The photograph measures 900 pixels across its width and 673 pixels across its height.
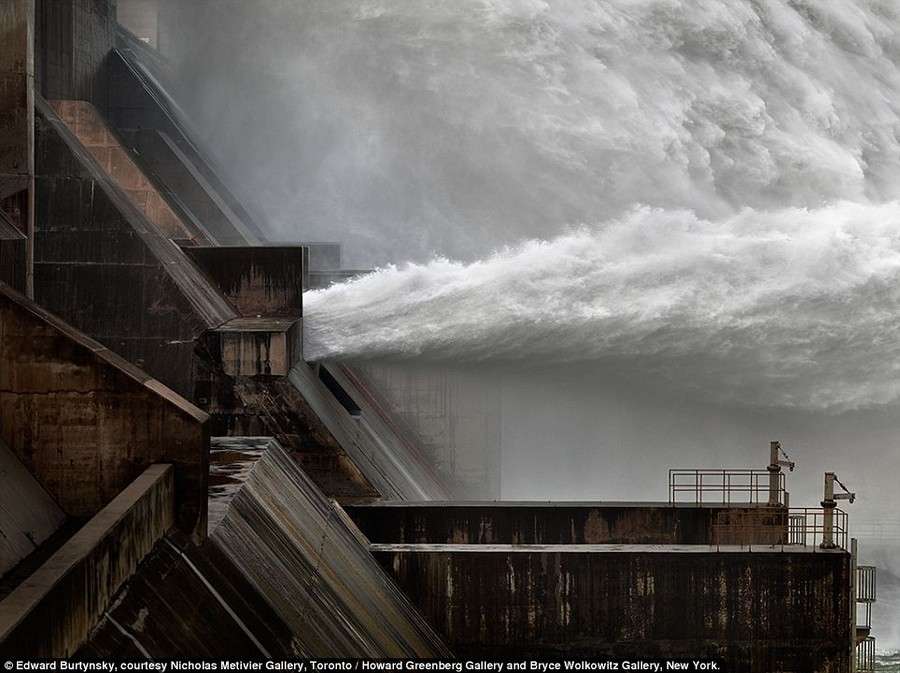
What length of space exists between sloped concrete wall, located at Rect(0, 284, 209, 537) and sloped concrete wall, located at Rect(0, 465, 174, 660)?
0.49 meters

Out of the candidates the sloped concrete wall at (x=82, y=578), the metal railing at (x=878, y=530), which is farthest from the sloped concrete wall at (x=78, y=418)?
the metal railing at (x=878, y=530)

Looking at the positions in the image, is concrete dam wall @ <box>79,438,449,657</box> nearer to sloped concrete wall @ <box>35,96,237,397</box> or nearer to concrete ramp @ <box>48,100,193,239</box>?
sloped concrete wall @ <box>35,96,237,397</box>

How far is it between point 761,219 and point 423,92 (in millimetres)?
17648

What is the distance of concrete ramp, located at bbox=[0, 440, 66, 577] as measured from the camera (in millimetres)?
7754

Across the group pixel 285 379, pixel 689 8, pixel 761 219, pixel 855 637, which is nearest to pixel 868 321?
pixel 761 219

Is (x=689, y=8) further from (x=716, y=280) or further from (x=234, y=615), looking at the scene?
(x=234, y=615)

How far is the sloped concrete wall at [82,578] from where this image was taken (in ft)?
18.8

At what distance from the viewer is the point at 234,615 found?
330 inches

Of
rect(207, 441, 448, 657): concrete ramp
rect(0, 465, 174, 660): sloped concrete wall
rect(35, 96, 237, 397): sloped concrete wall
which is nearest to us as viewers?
rect(0, 465, 174, 660): sloped concrete wall

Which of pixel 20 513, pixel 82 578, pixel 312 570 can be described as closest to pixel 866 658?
pixel 312 570

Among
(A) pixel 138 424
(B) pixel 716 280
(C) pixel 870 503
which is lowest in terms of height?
(C) pixel 870 503

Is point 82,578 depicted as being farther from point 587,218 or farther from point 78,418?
point 587,218
